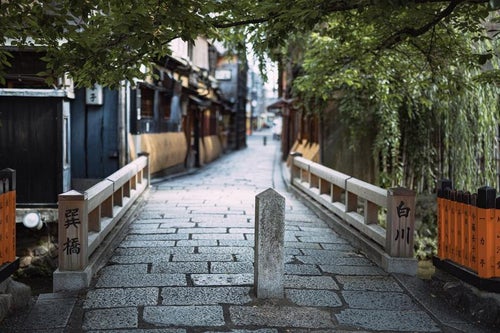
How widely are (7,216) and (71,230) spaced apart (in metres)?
0.72

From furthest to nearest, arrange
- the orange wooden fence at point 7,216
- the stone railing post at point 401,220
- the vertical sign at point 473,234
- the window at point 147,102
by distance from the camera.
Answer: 1. the window at point 147,102
2. the stone railing post at point 401,220
3. the orange wooden fence at point 7,216
4. the vertical sign at point 473,234

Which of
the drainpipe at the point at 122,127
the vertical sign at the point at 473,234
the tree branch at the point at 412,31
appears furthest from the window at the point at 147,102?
the vertical sign at the point at 473,234

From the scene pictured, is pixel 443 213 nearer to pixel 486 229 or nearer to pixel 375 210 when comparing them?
pixel 486 229

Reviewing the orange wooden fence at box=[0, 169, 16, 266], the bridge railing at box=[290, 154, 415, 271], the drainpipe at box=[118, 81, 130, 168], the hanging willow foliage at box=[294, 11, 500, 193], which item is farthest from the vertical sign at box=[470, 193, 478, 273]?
the drainpipe at box=[118, 81, 130, 168]

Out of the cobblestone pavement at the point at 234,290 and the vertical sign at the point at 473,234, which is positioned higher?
the vertical sign at the point at 473,234

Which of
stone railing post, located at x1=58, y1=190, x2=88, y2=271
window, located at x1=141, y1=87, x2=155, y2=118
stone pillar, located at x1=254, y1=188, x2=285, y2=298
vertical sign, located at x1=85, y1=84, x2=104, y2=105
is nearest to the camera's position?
stone pillar, located at x1=254, y1=188, x2=285, y2=298

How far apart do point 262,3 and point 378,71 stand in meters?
4.92

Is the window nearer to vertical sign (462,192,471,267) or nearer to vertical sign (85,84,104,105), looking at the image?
vertical sign (85,84,104,105)

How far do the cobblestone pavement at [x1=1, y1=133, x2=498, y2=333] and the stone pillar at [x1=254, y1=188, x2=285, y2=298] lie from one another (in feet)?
0.52

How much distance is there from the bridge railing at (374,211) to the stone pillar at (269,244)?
6.23 ft

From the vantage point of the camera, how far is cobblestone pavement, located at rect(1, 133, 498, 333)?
5562 mm

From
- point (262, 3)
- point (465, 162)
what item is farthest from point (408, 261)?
point (465, 162)

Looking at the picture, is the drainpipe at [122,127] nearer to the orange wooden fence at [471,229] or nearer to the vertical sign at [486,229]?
the orange wooden fence at [471,229]

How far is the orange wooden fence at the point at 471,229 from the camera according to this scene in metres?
5.76
